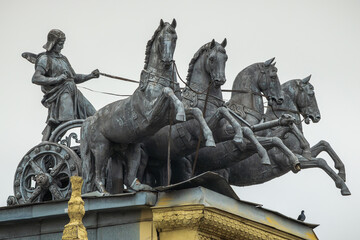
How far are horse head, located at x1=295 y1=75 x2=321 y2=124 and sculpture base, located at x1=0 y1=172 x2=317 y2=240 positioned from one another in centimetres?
467

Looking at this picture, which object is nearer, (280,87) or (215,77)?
(215,77)

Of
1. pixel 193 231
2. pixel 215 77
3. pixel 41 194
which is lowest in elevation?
pixel 193 231

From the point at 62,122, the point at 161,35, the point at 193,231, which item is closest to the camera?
the point at 193,231

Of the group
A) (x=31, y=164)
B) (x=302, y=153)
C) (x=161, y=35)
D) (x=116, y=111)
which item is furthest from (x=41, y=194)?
(x=302, y=153)

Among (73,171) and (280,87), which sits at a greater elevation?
(280,87)

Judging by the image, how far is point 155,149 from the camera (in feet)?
78.9

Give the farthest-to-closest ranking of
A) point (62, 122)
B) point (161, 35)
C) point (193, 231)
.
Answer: point (62, 122)
point (161, 35)
point (193, 231)

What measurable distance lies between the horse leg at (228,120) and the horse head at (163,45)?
1.35 metres

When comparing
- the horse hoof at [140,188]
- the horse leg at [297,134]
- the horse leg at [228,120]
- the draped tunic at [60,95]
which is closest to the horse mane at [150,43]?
the horse leg at [228,120]

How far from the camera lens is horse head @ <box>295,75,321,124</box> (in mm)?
26641

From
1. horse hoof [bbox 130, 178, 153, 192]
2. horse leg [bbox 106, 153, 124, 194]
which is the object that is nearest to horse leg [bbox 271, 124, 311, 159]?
horse leg [bbox 106, 153, 124, 194]

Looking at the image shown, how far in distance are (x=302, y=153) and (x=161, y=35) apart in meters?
4.58

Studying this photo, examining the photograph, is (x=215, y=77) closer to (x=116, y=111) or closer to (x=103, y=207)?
(x=116, y=111)

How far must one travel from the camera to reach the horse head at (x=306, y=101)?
26641 millimetres
